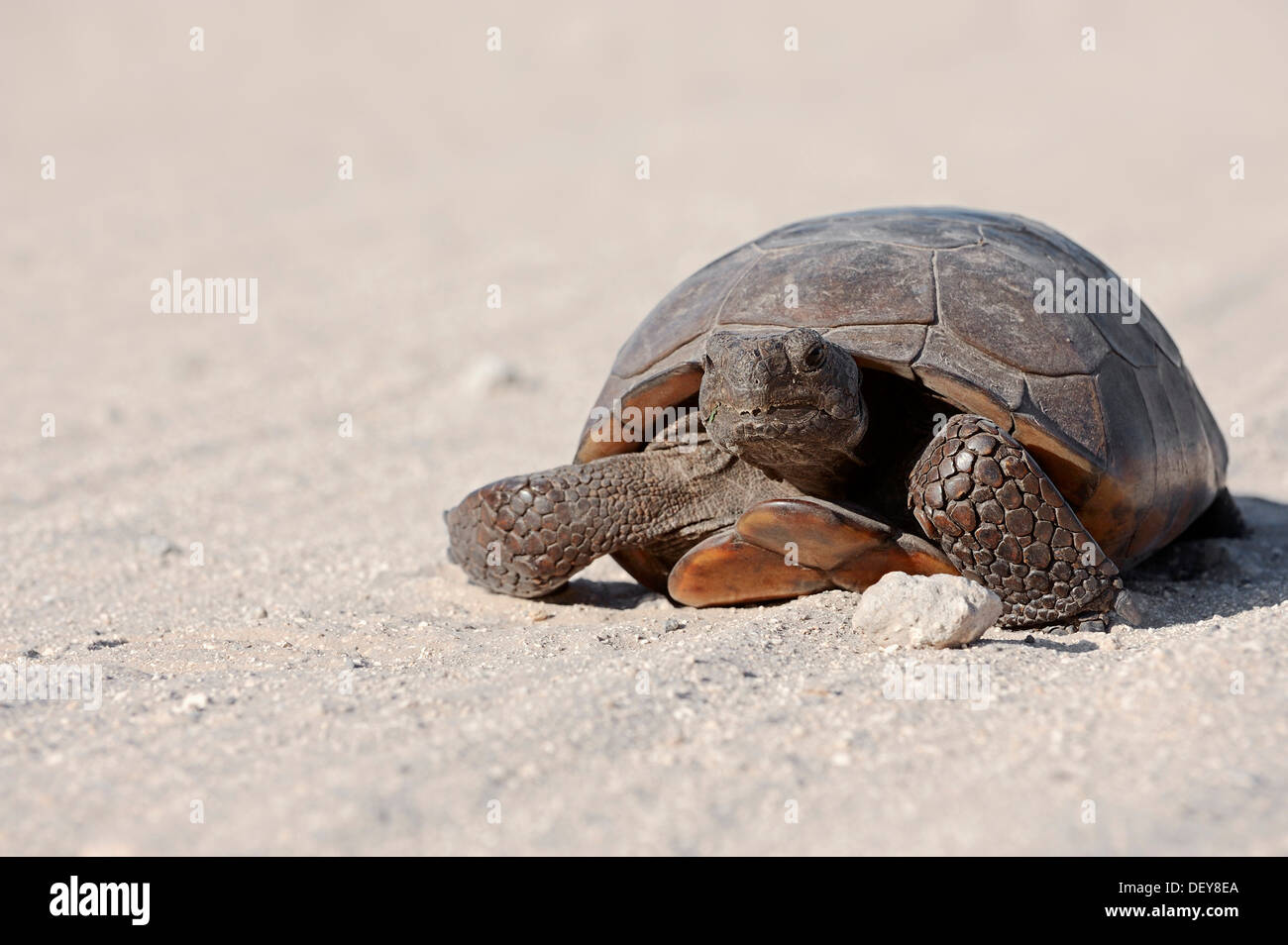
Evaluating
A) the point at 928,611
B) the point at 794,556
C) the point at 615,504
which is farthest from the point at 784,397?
the point at 615,504

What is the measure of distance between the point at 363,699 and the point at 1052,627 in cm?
198

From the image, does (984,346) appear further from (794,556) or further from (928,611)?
(928,611)

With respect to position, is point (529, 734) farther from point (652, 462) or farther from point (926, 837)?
point (652, 462)

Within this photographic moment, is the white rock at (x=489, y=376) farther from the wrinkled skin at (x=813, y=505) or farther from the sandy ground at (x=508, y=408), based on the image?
the wrinkled skin at (x=813, y=505)

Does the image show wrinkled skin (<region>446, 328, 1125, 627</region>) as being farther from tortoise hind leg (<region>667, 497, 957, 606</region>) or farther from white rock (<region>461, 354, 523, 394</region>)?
white rock (<region>461, 354, 523, 394</region>)

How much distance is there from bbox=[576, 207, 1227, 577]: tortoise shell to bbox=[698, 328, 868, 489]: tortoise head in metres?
0.26

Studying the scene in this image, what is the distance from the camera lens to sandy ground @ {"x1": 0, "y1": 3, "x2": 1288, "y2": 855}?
229 centimetres

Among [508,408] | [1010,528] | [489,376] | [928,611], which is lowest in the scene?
[928,611]

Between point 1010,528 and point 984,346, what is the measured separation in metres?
0.61

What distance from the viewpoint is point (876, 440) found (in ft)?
13.3

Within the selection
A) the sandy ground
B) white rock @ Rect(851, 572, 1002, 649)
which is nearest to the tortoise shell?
the sandy ground

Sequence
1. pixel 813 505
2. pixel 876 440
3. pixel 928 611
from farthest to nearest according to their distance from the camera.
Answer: pixel 876 440 → pixel 813 505 → pixel 928 611

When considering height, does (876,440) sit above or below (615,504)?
above
